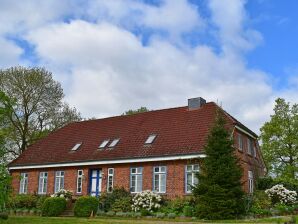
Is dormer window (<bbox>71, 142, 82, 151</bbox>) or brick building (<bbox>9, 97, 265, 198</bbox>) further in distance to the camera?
dormer window (<bbox>71, 142, 82, 151</bbox>)

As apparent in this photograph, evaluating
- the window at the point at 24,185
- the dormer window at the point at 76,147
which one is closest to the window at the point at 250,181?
the dormer window at the point at 76,147

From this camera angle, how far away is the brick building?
26469mm

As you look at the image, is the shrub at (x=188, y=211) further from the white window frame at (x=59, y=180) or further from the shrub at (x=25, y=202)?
the white window frame at (x=59, y=180)

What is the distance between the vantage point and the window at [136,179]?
27845 millimetres

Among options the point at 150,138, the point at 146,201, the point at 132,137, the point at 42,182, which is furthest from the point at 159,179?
the point at 42,182

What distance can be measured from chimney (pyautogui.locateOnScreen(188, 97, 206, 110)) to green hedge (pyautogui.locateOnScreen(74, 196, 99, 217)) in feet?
32.9

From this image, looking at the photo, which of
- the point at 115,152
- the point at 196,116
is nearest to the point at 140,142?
the point at 115,152

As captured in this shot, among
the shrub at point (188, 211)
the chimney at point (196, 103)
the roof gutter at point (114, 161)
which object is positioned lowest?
the shrub at point (188, 211)

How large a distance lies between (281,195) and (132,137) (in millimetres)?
10675

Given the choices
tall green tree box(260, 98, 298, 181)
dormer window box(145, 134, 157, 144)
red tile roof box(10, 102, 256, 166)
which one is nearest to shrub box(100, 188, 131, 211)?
red tile roof box(10, 102, 256, 166)

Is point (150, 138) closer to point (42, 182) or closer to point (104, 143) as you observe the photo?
point (104, 143)

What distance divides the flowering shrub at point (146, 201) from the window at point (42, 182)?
1050cm

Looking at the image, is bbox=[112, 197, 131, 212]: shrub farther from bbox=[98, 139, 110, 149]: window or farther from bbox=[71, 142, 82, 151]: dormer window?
bbox=[71, 142, 82, 151]: dormer window

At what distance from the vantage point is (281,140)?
36.1 meters
